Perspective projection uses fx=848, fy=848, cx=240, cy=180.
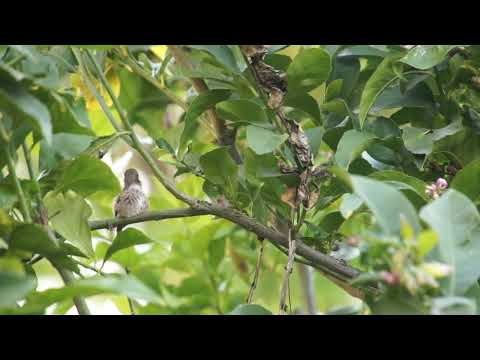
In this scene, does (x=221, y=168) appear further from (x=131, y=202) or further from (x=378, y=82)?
(x=131, y=202)

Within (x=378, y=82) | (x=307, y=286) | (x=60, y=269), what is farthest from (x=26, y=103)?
(x=307, y=286)

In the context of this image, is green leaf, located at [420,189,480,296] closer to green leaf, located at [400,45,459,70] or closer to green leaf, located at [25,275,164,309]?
green leaf, located at [25,275,164,309]

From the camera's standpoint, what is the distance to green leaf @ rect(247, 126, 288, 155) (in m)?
1.33

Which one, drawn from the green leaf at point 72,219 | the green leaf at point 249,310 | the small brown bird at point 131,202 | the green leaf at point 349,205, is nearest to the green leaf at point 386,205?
the green leaf at point 349,205

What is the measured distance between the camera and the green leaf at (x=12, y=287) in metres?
0.84

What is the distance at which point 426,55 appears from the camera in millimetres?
1499

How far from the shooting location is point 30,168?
1350 mm

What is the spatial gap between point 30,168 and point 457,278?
28.0 inches

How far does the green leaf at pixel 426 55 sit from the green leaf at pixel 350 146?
154mm

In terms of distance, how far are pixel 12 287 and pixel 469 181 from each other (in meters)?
0.78

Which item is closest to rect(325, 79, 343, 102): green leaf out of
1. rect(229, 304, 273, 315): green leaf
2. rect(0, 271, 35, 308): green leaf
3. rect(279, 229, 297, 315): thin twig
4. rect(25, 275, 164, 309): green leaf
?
rect(279, 229, 297, 315): thin twig
